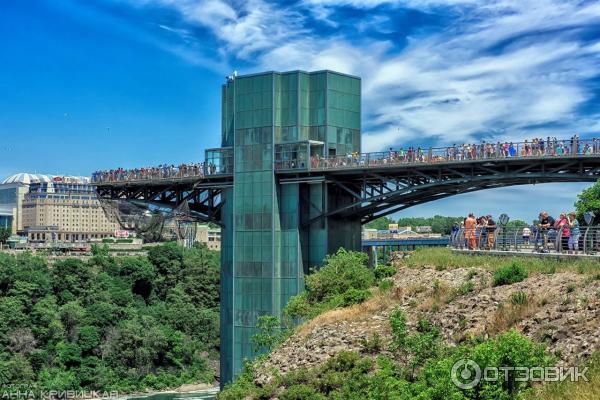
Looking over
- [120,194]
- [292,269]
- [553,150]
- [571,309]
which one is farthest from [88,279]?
[571,309]

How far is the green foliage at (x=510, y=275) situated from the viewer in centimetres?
2636

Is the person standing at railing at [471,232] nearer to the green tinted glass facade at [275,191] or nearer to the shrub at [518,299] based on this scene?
the shrub at [518,299]

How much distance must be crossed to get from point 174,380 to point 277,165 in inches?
2038

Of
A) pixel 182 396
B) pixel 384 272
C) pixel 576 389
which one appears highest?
pixel 384 272

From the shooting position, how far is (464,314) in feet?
83.5

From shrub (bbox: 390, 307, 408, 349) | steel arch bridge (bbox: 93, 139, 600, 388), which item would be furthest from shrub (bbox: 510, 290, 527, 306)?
steel arch bridge (bbox: 93, 139, 600, 388)

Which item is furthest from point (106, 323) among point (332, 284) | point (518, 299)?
point (518, 299)

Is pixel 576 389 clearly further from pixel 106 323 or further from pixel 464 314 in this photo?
pixel 106 323

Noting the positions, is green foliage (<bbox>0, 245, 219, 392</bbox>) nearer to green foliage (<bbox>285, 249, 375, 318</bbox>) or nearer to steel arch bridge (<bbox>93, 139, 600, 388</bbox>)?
steel arch bridge (<bbox>93, 139, 600, 388</bbox>)

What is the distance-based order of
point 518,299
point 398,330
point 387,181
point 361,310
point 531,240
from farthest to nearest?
point 387,181 → point 531,240 → point 361,310 → point 398,330 → point 518,299

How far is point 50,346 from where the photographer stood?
9075 centimetres

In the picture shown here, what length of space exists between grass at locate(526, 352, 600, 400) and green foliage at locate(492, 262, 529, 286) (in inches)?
287

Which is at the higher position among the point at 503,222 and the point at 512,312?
the point at 503,222

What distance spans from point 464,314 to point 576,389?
7.98 m
